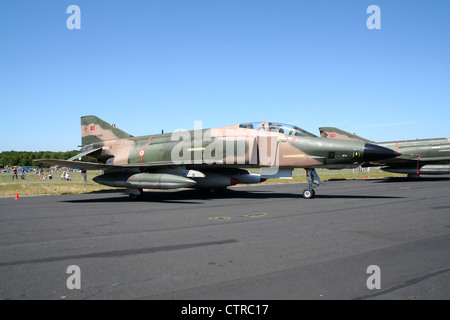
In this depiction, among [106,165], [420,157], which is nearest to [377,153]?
[106,165]

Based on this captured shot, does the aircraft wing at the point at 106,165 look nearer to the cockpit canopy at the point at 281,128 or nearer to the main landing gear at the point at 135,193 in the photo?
the main landing gear at the point at 135,193

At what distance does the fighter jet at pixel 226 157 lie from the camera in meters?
13.4

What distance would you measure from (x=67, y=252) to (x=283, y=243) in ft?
12.9

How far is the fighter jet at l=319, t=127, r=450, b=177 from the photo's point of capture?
28.7m

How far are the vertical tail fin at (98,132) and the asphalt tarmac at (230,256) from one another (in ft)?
31.6

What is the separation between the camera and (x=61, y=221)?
9.42 m

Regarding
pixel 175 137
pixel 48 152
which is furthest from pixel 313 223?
pixel 48 152

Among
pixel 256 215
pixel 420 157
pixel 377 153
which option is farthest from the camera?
pixel 420 157

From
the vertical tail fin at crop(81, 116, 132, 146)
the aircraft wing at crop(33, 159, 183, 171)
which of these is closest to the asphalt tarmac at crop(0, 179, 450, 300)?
the aircraft wing at crop(33, 159, 183, 171)

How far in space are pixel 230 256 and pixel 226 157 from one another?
9163 millimetres

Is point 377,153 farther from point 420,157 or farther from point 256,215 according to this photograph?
point 420,157

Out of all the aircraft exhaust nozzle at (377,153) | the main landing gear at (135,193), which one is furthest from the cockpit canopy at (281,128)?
the main landing gear at (135,193)

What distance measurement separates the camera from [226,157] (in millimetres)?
14570
